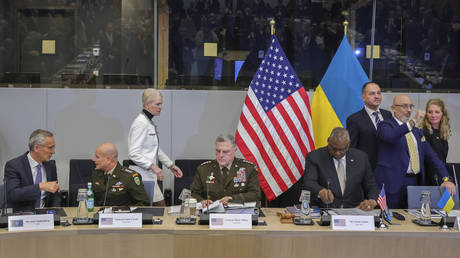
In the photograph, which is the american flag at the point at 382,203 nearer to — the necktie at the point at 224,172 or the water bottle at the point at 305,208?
the water bottle at the point at 305,208

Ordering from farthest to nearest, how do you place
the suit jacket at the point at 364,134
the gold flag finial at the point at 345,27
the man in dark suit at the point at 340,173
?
the gold flag finial at the point at 345,27 < the suit jacket at the point at 364,134 < the man in dark suit at the point at 340,173

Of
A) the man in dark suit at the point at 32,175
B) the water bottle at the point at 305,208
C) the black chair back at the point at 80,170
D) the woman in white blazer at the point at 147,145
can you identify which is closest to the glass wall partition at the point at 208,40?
the black chair back at the point at 80,170

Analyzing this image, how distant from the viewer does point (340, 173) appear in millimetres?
4562

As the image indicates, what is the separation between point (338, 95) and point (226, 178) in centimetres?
203

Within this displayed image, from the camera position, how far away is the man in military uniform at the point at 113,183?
4359 millimetres

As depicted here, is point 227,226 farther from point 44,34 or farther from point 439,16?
point 439,16

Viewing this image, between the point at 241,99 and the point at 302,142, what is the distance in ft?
3.30

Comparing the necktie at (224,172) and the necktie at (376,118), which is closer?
the necktie at (224,172)

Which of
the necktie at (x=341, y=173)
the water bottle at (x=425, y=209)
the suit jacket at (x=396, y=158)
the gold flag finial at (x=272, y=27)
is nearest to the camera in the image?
the water bottle at (x=425, y=209)

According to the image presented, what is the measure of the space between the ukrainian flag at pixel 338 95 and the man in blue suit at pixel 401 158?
0.89 m

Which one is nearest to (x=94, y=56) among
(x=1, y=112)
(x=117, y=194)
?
(x=1, y=112)

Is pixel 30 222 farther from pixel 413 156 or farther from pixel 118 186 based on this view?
pixel 413 156

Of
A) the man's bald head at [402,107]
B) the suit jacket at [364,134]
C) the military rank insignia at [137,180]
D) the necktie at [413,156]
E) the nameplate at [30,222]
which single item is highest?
the man's bald head at [402,107]

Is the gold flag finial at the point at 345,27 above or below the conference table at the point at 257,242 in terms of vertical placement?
above
